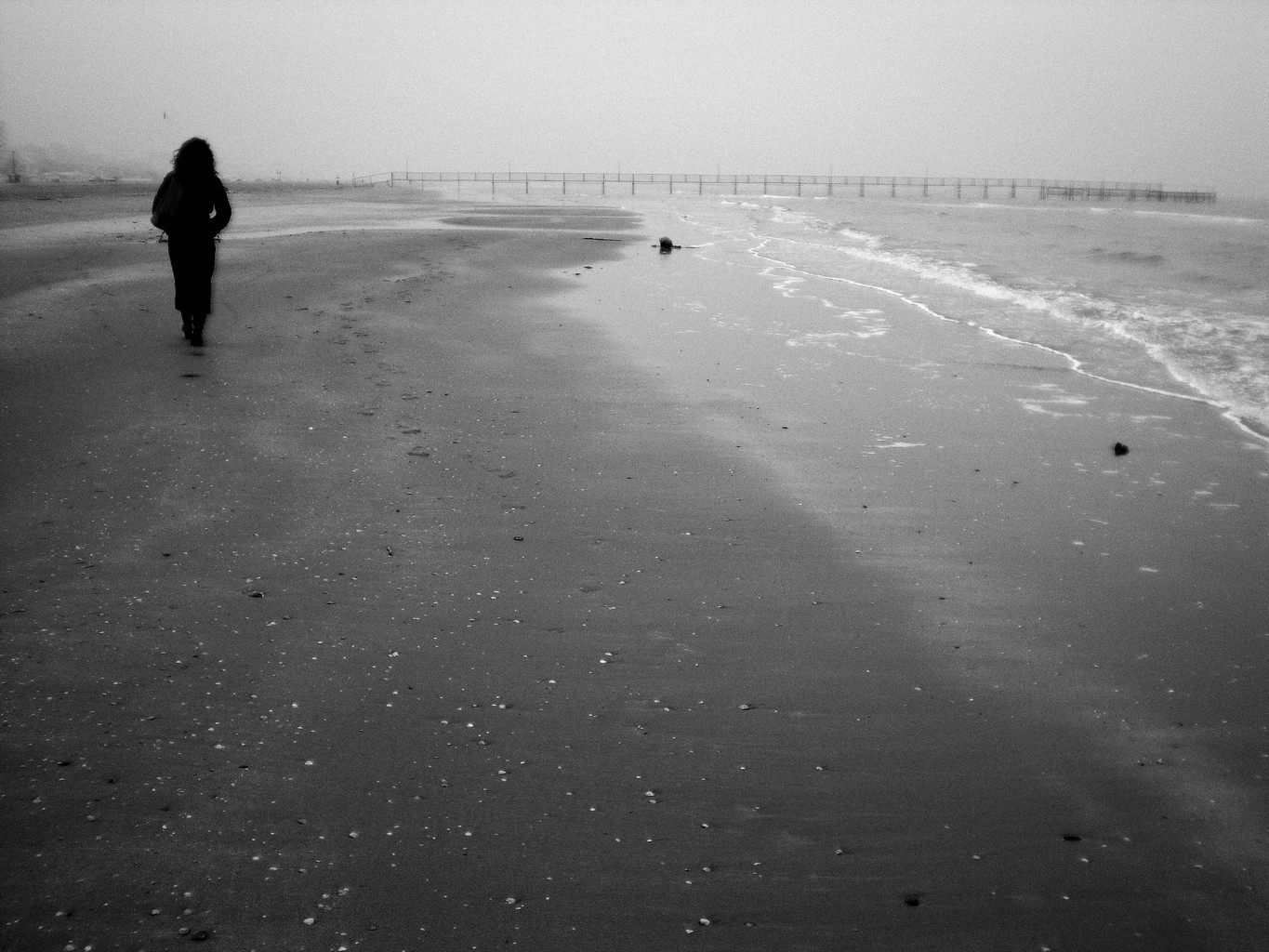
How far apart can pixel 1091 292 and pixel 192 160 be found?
1221cm

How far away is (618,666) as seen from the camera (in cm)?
332

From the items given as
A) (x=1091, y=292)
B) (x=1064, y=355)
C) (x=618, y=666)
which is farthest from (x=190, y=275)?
(x=1091, y=292)

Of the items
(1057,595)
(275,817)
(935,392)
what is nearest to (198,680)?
(275,817)

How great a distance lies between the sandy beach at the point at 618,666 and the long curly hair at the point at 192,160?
187cm

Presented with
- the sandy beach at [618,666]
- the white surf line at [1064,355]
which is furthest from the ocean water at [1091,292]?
the sandy beach at [618,666]

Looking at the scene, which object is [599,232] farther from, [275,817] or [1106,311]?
[275,817]

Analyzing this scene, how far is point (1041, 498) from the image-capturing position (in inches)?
204

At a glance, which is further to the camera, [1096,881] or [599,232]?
[599,232]

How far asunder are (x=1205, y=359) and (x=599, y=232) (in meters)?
17.3

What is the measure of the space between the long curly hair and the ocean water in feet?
18.5

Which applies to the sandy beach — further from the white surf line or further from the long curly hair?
the long curly hair

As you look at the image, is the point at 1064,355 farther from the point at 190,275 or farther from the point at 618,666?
the point at 190,275

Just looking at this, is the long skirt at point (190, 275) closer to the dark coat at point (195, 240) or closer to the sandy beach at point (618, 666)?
the dark coat at point (195, 240)

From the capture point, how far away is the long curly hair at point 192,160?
8.04 metres
